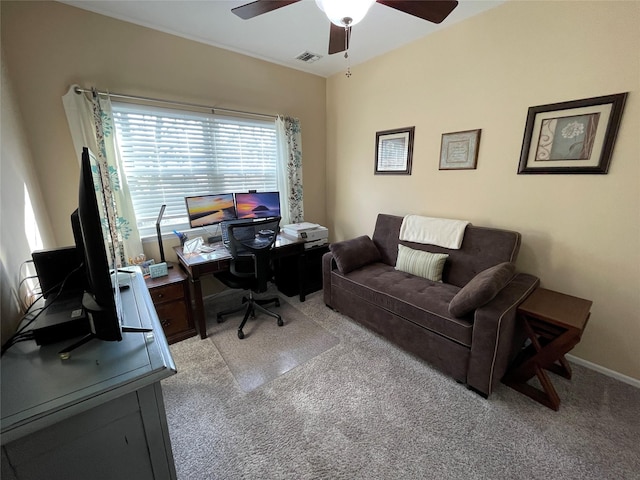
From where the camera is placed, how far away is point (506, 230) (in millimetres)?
2131

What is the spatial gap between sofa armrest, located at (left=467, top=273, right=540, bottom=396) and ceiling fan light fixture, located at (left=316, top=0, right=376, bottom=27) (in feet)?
5.84

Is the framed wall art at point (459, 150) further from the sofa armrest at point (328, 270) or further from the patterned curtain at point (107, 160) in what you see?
the patterned curtain at point (107, 160)

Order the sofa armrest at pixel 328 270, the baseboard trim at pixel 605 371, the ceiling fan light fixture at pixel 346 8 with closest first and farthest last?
the ceiling fan light fixture at pixel 346 8, the baseboard trim at pixel 605 371, the sofa armrest at pixel 328 270

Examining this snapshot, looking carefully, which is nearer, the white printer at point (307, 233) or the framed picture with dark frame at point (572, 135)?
the framed picture with dark frame at point (572, 135)

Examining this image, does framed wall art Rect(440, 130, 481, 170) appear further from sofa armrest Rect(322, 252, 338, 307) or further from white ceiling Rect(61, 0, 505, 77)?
sofa armrest Rect(322, 252, 338, 307)

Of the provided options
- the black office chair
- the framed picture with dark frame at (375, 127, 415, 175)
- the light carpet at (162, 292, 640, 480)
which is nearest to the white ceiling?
the framed picture with dark frame at (375, 127, 415, 175)

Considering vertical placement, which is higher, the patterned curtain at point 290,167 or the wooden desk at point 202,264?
the patterned curtain at point 290,167

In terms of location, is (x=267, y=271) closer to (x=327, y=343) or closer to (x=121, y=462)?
(x=327, y=343)

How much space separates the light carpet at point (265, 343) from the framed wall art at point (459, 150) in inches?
76.0

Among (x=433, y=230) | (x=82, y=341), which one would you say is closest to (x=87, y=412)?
(x=82, y=341)

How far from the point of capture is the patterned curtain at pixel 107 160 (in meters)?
2.02

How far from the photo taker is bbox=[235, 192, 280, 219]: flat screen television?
8.95ft

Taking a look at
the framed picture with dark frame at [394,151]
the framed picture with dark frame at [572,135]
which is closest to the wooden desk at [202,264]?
the framed picture with dark frame at [394,151]

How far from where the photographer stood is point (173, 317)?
7.39 ft
